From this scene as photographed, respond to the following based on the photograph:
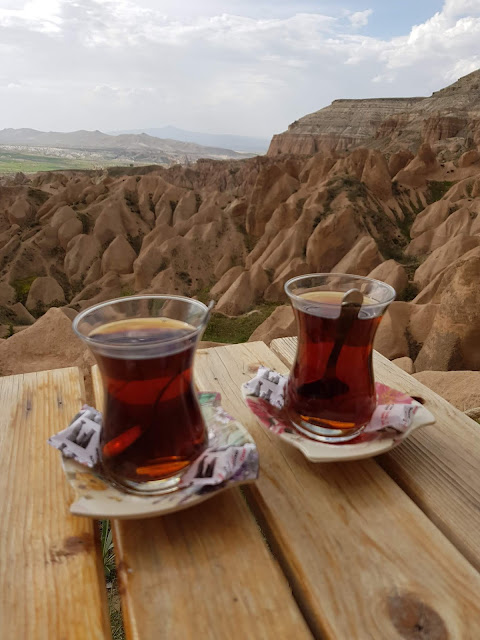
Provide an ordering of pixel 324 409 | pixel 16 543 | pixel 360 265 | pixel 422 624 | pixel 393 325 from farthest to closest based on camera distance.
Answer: pixel 360 265
pixel 393 325
pixel 324 409
pixel 16 543
pixel 422 624

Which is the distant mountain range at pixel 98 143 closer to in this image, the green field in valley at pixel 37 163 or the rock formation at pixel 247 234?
the green field in valley at pixel 37 163

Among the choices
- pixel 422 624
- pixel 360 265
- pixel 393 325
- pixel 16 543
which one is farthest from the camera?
pixel 360 265

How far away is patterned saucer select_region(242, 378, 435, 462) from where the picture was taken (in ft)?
2.84

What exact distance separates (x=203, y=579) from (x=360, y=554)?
24 centimetres

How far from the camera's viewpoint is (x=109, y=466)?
81 centimetres

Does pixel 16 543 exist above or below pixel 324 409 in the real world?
below

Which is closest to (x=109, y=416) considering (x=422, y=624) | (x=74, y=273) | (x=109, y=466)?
(x=109, y=466)

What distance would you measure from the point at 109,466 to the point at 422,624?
0.52 metres

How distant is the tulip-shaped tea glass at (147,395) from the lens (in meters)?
0.74

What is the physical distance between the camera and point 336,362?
918mm

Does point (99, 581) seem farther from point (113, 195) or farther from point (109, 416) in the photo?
point (113, 195)

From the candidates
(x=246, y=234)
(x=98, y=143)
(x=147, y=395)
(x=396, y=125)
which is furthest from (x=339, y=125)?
(x=98, y=143)

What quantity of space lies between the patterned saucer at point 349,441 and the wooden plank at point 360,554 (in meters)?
0.05

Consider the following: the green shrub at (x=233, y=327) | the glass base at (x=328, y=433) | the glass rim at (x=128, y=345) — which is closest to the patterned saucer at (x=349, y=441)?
the glass base at (x=328, y=433)
